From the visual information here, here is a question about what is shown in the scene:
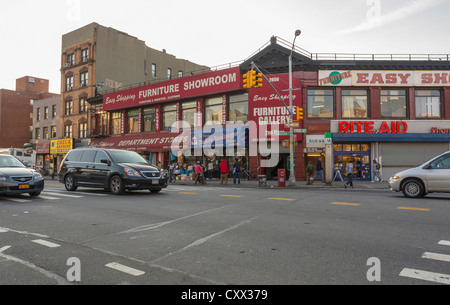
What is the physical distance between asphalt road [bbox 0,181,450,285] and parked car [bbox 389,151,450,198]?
332 cm

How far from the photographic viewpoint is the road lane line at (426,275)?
136 inches

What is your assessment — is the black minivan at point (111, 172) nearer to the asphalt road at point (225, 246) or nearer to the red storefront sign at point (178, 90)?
the asphalt road at point (225, 246)

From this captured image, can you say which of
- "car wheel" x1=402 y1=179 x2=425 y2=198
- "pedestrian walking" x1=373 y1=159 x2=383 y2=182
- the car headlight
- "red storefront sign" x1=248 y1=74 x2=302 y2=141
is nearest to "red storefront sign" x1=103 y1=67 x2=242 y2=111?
"red storefront sign" x1=248 y1=74 x2=302 y2=141

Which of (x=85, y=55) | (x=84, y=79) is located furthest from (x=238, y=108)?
(x=85, y=55)

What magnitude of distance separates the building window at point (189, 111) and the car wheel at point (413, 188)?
2177cm

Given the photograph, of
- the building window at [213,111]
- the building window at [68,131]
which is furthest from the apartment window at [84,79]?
the building window at [213,111]

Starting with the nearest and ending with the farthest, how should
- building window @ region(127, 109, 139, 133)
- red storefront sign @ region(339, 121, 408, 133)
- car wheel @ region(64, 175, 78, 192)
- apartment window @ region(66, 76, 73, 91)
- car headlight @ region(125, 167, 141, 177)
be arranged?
car headlight @ region(125, 167, 141, 177)
car wheel @ region(64, 175, 78, 192)
red storefront sign @ region(339, 121, 408, 133)
building window @ region(127, 109, 139, 133)
apartment window @ region(66, 76, 73, 91)

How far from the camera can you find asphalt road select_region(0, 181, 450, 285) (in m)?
3.59

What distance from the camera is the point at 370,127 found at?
24938mm

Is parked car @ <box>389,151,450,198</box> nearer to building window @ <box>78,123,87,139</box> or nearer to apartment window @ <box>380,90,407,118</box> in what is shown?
apartment window @ <box>380,90,407,118</box>
